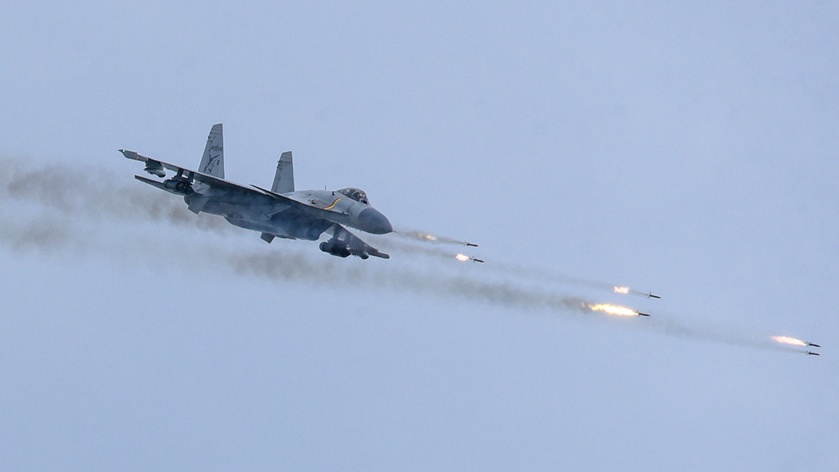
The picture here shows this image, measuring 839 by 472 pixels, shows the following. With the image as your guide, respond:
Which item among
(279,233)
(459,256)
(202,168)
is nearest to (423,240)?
(459,256)

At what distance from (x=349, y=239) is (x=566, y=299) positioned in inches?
480

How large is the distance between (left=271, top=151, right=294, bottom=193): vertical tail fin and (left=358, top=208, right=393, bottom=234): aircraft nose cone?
8151 mm

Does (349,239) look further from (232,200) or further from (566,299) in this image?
(566,299)

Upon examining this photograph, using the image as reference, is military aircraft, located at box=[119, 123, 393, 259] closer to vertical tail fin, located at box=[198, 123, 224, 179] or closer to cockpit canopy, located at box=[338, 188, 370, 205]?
cockpit canopy, located at box=[338, 188, 370, 205]

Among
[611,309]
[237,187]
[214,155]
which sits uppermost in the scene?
[214,155]

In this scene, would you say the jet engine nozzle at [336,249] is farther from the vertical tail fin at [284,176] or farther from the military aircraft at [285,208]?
the vertical tail fin at [284,176]

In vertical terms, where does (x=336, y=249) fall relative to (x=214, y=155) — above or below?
below

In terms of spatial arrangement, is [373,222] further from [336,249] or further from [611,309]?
[611,309]

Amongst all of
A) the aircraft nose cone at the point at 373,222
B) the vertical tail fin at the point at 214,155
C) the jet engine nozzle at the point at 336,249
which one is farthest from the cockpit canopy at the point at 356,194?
the vertical tail fin at the point at 214,155

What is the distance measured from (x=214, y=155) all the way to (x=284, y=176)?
153 inches

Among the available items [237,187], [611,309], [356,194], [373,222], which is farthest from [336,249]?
[611,309]

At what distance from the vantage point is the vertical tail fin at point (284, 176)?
82.5 metres

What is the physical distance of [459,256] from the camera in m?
80.9

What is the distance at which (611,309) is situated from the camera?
264 feet
